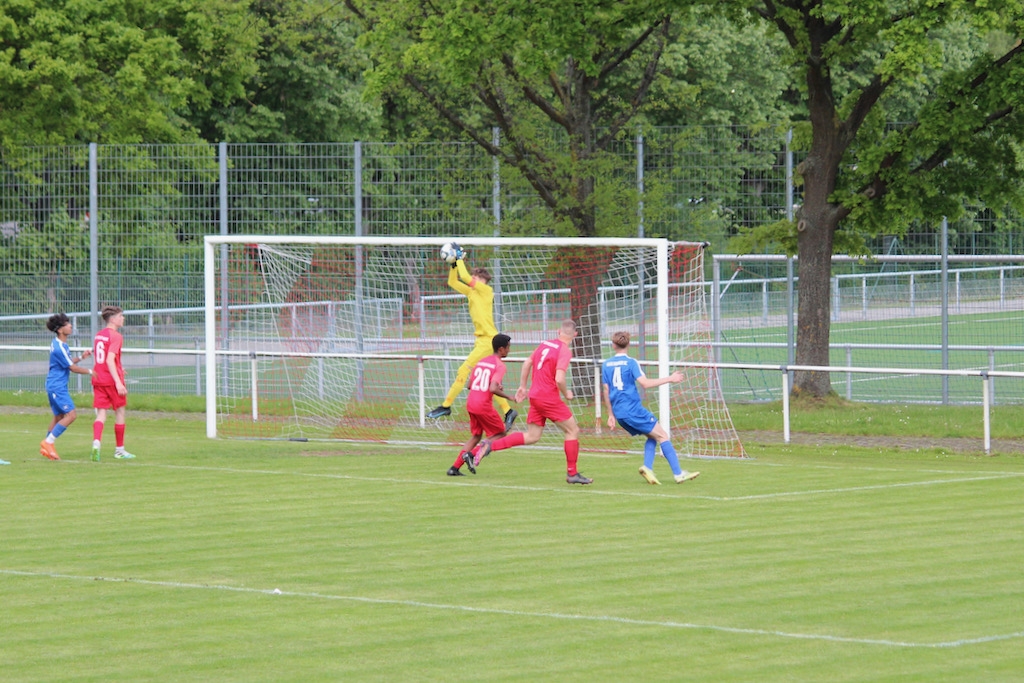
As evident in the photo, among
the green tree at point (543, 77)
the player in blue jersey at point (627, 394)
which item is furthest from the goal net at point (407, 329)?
the player in blue jersey at point (627, 394)

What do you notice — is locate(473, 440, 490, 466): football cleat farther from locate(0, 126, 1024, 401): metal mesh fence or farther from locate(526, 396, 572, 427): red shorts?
locate(0, 126, 1024, 401): metal mesh fence

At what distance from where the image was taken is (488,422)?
16828 mm

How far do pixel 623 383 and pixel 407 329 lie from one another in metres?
8.53

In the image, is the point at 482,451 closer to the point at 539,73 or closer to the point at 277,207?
the point at 539,73

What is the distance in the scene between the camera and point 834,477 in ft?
55.3

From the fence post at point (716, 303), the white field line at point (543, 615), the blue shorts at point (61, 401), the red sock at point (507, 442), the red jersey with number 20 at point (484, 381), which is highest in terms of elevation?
the fence post at point (716, 303)

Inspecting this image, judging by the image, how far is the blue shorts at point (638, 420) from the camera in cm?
1573

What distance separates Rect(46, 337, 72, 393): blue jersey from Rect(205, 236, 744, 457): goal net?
2249 millimetres

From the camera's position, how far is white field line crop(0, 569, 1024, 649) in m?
8.91

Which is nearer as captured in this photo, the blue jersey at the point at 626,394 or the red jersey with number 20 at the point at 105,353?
the blue jersey at the point at 626,394

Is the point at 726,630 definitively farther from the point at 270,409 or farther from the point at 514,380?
the point at 514,380

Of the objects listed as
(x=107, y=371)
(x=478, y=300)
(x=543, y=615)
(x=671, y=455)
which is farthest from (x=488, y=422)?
(x=543, y=615)

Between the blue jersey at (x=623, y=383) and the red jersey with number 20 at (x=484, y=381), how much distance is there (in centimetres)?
129

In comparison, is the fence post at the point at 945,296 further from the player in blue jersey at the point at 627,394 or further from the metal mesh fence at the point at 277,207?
the player in blue jersey at the point at 627,394
